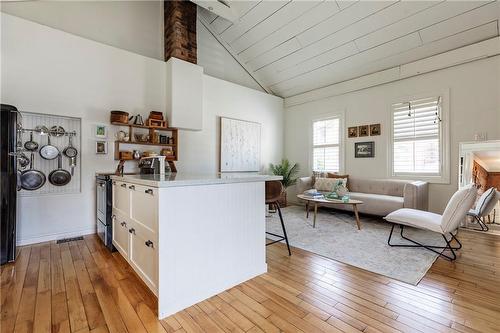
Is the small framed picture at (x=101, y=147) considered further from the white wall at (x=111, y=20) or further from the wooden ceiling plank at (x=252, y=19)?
the wooden ceiling plank at (x=252, y=19)

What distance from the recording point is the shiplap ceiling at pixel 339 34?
133 inches

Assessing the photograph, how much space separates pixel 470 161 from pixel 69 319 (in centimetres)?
516

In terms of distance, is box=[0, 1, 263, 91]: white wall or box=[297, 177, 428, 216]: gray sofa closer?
box=[0, 1, 263, 91]: white wall

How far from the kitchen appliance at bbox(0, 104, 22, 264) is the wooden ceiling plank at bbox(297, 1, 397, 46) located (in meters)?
4.44

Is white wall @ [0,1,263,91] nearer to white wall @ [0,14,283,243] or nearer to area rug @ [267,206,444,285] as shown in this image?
white wall @ [0,14,283,243]

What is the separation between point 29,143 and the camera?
2973 millimetres

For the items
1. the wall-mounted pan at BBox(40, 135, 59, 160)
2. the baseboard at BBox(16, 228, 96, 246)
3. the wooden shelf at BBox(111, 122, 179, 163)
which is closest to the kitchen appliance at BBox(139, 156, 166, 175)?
the wooden shelf at BBox(111, 122, 179, 163)

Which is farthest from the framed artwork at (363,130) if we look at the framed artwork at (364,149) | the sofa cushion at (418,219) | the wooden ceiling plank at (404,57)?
the sofa cushion at (418,219)

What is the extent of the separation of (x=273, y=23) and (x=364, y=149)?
3.11 m

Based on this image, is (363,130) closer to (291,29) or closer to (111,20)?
(291,29)

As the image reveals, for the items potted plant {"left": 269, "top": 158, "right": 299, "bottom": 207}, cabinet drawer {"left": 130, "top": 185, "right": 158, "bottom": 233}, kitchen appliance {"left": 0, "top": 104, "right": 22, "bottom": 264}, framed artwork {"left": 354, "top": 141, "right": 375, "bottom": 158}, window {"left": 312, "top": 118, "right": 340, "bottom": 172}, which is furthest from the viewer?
potted plant {"left": 269, "top": 158, "right": 299, "bottom": 207}

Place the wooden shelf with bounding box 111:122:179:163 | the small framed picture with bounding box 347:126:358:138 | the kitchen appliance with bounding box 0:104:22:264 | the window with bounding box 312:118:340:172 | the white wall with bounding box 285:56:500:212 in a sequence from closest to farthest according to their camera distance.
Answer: the kitchen appliance with bounding box 0:104:22:264, the white wall with bounding box 285:56:500:212, the wooden shelf with bounding box 111:122:179:163, the small framed picture with bounding box 347:126:358:138, the window with bounding box 312:118:340:172

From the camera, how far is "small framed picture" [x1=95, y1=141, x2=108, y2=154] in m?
3.47

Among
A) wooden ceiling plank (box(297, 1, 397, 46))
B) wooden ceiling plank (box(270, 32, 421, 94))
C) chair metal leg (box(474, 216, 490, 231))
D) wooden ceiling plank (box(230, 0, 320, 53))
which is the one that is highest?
wooden ceiling plank (box(230, 0, 320, 53))
